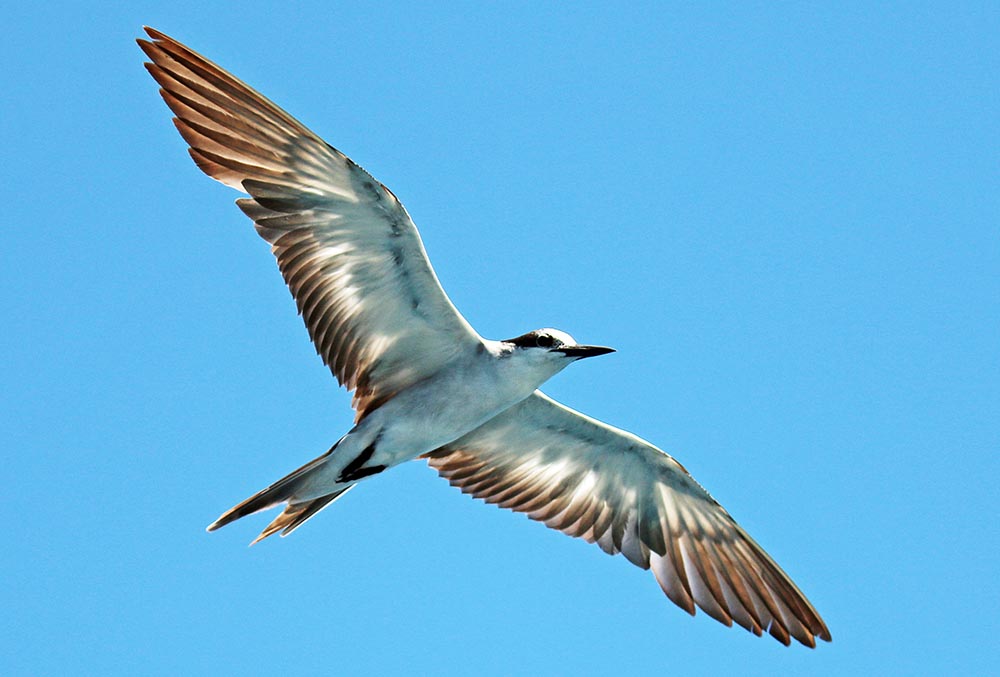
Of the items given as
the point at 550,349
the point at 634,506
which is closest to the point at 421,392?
the point at 550,349

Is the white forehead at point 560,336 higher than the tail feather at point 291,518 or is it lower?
higher

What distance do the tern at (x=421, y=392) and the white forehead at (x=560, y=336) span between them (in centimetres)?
2

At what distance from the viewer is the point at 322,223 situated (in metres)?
11.1

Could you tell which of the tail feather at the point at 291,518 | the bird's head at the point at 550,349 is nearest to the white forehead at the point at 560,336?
the bird's head at the point at 550,349

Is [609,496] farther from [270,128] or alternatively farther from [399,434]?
[270,128]

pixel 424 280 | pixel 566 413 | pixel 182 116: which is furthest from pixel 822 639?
pixel 182 116

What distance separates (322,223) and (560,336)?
86.3 inches

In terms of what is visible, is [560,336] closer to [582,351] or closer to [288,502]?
[582,351]

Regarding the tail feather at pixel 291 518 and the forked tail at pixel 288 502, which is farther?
the tail feather at pixel 291 518

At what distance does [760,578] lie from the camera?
12.8 m

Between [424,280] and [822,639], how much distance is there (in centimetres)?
512

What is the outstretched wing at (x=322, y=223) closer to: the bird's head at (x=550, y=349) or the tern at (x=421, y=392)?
the tern at (x=421, y=392)

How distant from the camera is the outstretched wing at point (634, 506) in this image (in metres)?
12.6

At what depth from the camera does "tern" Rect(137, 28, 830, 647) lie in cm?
1082
